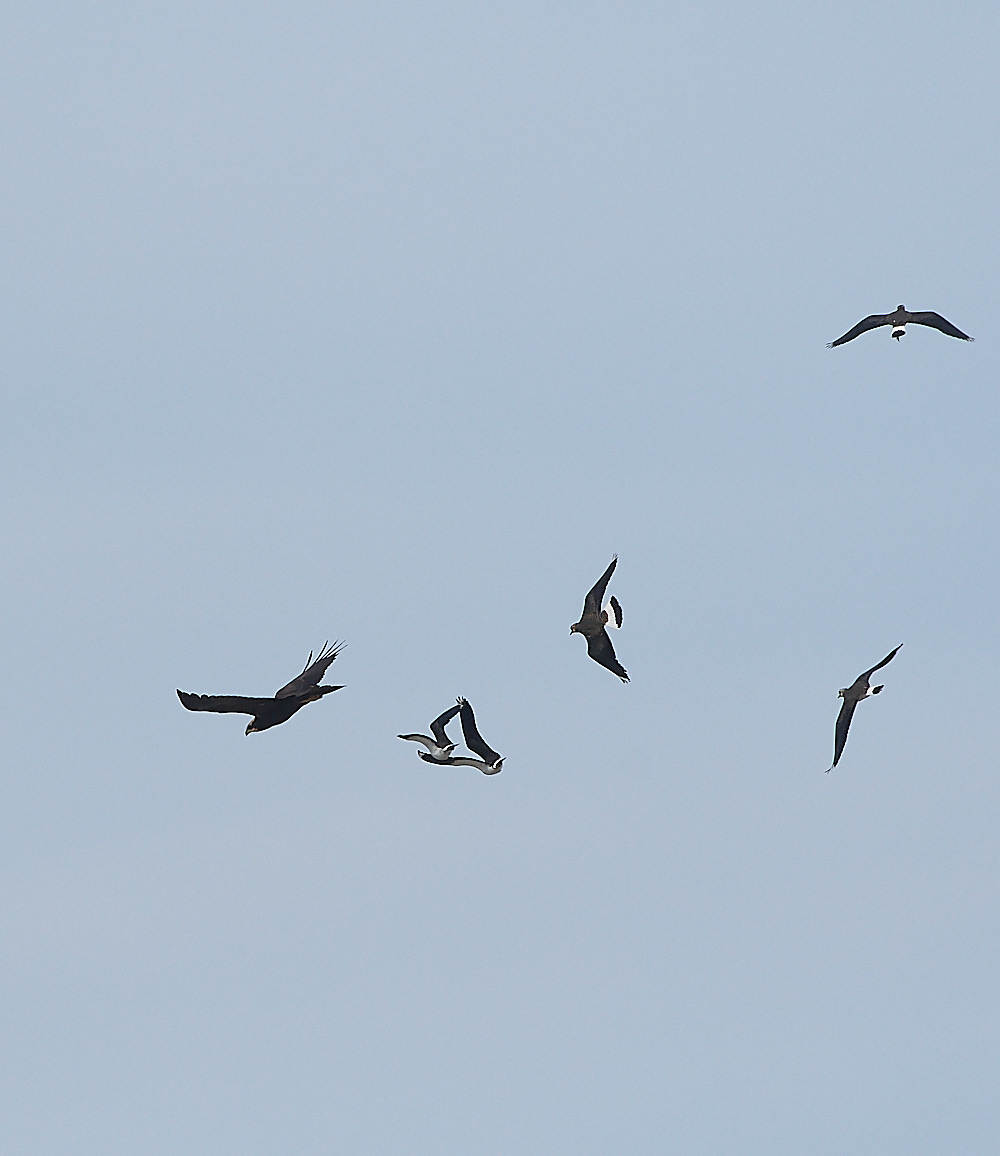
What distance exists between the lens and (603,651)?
77875mm

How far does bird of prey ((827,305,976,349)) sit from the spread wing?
533 inches

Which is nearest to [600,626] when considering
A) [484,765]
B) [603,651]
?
[603,651]

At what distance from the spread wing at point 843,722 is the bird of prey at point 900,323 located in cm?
1353

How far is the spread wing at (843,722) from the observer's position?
7781 centimetres

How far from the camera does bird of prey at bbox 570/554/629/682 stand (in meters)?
77.6

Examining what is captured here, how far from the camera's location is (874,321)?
82875 millimetres

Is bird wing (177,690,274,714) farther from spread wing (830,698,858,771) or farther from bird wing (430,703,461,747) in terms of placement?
spread wing (830,698,858,771)

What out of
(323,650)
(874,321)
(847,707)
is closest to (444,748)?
(323,650)

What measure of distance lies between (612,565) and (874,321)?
14.8 m

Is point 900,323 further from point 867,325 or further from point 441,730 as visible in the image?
point 441,730

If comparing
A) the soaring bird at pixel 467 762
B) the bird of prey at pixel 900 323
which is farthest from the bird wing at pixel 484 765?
the bird of prey at pixel 900 323

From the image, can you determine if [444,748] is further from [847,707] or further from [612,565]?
[847,707]

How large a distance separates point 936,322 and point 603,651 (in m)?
18.3

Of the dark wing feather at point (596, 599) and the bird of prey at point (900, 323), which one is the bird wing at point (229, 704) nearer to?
the dark wing feather at point (596, 599)
